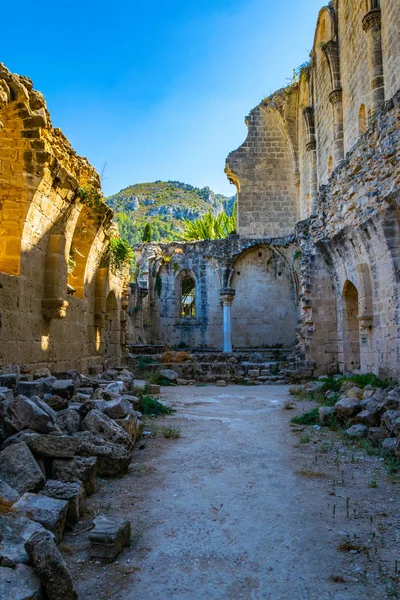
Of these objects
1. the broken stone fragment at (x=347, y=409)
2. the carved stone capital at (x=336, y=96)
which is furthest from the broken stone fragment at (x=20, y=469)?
the carved stone capital at (x=336, y=96)

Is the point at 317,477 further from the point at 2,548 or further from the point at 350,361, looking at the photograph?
the point at 350,361

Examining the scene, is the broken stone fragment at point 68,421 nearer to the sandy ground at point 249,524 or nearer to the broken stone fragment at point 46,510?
the sandy ground at point 249,524

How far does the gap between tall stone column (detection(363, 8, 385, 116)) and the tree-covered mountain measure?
136ft

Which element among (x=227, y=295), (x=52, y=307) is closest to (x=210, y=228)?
(x=227, y=295)

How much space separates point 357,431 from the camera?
5.89 meters

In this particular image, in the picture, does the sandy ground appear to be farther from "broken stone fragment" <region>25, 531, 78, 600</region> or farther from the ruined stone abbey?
the ruined stone abbey

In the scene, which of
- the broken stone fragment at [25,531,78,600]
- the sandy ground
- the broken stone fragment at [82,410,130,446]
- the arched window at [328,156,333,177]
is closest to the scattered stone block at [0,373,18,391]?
the broken stone fragment at [82,410,130,446]

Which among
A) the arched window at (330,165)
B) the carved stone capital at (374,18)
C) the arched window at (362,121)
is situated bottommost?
the arched window at (330,165)

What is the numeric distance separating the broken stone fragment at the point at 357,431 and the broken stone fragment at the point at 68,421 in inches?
136

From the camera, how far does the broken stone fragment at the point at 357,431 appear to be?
5824 mm

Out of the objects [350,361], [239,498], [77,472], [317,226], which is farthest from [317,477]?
[317,226]

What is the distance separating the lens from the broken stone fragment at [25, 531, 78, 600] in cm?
Answer: 216

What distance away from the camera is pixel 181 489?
400 cm

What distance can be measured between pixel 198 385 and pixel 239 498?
9.84 m
